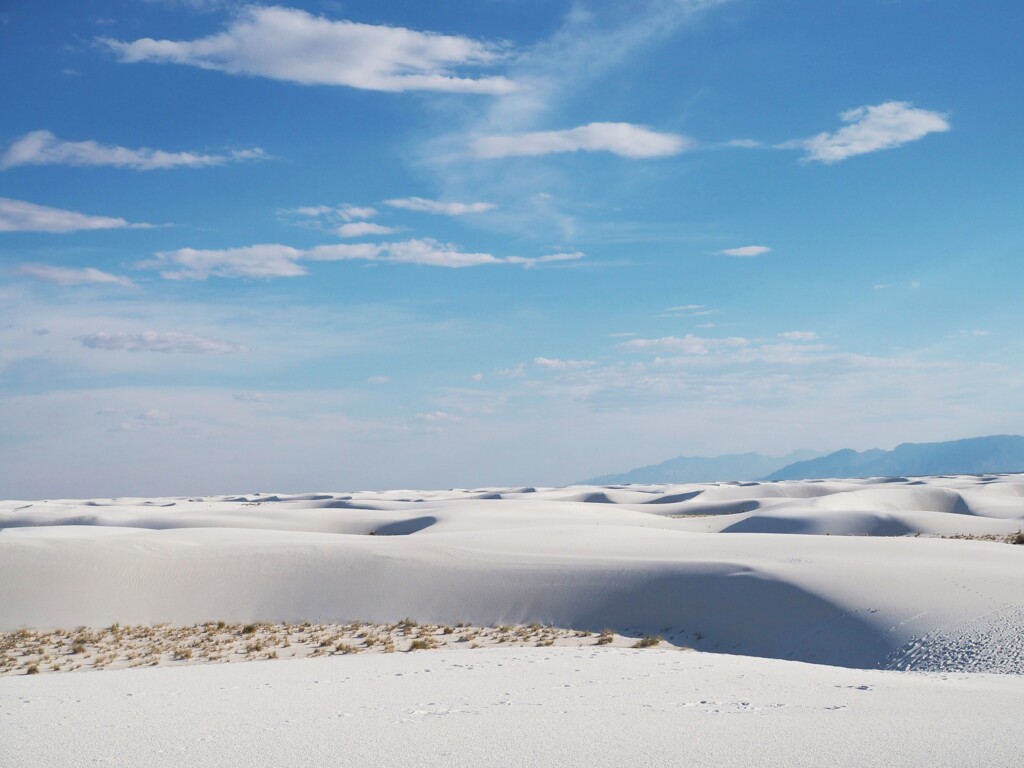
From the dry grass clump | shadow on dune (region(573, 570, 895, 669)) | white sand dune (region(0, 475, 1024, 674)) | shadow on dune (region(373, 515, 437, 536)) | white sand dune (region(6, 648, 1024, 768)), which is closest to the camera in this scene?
white sand dune (region(6, 648, 1024, 768))

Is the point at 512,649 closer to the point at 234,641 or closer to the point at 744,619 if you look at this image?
the point at 744,619

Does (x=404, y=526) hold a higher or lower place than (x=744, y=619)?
higher

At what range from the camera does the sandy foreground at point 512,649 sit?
6965 millimetres

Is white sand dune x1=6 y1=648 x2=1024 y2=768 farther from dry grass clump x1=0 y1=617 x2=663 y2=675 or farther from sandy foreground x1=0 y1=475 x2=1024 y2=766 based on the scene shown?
dry grass clump x1=0 y1=617 x2=663 y2=675

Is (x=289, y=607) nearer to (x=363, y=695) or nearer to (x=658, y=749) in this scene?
(x=363, y=695)

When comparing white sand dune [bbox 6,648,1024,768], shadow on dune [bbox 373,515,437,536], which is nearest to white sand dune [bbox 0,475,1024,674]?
white sand dune [bbox 6,648,1024,768]

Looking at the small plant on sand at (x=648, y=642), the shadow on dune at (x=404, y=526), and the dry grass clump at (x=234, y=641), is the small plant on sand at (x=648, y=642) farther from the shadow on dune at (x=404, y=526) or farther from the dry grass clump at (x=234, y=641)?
the shadow on dune at (x=404, y=526)

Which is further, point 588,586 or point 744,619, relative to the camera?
point 588,586

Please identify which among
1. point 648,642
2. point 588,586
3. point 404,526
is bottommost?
point 648,642

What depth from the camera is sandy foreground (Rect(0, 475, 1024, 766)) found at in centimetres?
696

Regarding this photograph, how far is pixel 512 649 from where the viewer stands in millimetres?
14336

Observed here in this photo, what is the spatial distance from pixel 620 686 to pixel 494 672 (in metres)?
2.14

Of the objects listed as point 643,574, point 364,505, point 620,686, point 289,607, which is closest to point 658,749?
point 620,686

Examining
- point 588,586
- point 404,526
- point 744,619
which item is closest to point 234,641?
point 588,586
